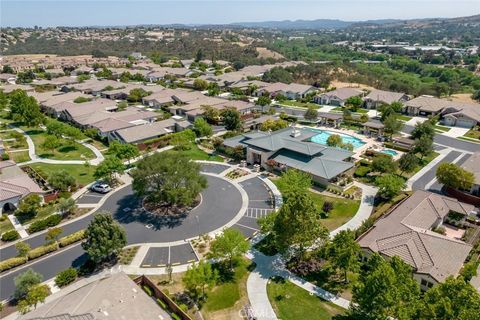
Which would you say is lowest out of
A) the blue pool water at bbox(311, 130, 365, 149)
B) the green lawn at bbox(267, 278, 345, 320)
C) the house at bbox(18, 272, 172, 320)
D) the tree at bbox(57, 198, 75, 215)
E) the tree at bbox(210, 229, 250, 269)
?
the blue pool water at bbox(311, 130, 365, 149)

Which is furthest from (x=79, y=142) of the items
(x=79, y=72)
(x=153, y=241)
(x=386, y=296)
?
(x=79, y=72)

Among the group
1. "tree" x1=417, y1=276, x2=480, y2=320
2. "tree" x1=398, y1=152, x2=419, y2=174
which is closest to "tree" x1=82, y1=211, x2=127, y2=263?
"tree" x1=417, y1=276, x2=480, y2=320

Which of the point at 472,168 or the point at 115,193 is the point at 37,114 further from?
the point at 472,168

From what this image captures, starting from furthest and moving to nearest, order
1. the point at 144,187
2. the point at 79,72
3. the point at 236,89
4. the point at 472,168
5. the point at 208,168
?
the point at 79,72
the point at 236,89
the point at 208,168
the point at 472,168
the point at 144,187

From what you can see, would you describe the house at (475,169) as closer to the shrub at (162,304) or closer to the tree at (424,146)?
the tree at (424,146)

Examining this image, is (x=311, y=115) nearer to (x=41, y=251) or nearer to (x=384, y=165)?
(x=384, y=165)

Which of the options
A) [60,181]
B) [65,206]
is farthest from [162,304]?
[60,181]

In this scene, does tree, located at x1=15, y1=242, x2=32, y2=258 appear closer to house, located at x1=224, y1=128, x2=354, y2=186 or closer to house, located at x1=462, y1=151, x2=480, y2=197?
house, located at x1=224, y1=128, x2=354, y2=186
